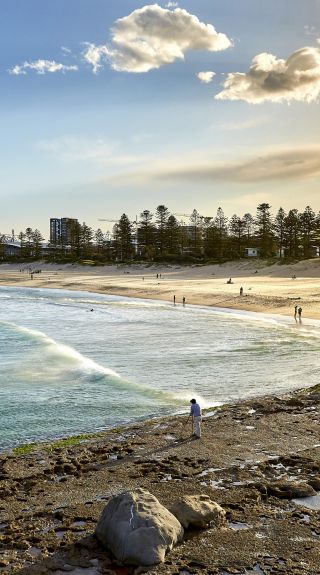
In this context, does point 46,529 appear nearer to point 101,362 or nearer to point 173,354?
point 101,362

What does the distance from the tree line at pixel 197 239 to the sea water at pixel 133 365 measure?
66.1 metres

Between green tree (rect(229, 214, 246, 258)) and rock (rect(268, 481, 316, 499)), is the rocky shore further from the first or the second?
green tree (rect(229, 214, 246, 258))

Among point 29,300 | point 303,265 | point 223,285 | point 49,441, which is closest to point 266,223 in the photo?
point 303,265

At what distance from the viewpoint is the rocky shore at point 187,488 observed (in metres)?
9.62

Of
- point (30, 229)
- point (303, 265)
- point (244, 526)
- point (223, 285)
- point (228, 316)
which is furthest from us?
point (30, 229)

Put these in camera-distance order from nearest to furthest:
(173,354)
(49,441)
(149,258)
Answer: (49,441) → (173,354) → (149,258)

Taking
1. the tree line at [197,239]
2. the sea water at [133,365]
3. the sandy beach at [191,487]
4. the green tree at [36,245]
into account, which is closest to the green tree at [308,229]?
the tree line at [197,239]

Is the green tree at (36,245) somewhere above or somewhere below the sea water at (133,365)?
above

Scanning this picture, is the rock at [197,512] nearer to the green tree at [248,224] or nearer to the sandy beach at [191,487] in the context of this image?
the sandy beach at [191,487]

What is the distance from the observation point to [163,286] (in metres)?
81.1

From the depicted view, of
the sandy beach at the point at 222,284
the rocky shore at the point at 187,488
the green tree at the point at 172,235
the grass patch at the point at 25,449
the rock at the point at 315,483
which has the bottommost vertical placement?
the grass patch at the point at 25,449

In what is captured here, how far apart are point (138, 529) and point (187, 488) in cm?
325

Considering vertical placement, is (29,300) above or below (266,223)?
below

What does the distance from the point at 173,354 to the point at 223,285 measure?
48239mm
